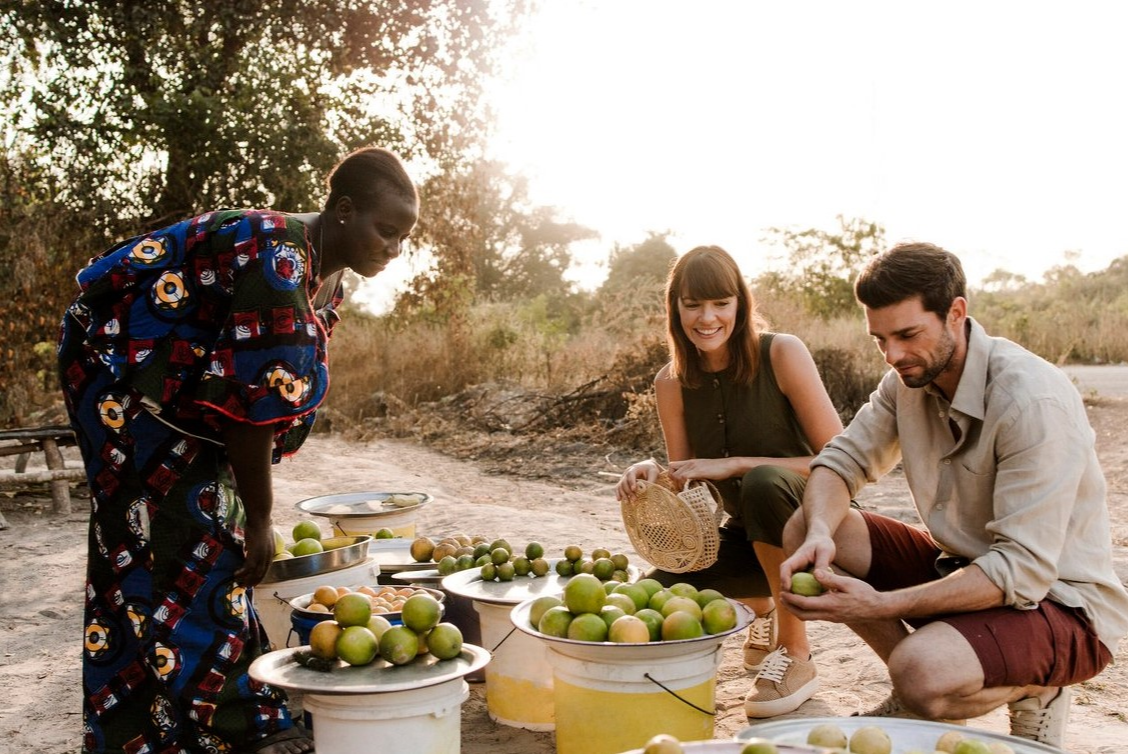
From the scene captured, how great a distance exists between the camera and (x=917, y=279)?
8.05ft

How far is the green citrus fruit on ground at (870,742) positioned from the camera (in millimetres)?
1727

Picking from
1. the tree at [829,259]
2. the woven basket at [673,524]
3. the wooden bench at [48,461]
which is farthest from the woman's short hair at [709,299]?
the tree at [829,259]

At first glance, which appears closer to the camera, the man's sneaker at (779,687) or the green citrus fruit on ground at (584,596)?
the green citrus fruit on ground at (584,596)

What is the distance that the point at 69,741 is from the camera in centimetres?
299

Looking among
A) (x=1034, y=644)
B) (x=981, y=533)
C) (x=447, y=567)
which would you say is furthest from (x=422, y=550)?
(x=1034, y=644)

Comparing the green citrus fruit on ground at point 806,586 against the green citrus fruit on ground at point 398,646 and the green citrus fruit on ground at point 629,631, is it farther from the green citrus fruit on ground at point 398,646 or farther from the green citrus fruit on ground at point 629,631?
the green citrus fruit on ground at point 398,646

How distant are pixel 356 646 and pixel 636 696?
732 mm

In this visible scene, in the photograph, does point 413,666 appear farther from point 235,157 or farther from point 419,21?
point 419,21

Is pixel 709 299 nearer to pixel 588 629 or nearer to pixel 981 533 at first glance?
pixel 981 533

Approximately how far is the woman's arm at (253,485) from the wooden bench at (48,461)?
16.1 feet

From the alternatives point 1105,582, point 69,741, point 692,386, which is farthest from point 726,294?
point 69,741

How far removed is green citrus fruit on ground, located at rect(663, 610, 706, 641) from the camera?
7.85ft

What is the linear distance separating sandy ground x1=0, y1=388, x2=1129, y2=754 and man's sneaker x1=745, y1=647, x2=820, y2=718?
0.25 ft

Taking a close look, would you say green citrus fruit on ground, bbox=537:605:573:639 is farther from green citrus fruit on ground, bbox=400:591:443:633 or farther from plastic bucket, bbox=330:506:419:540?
plastic bucket, bbox=330:506:419:540
